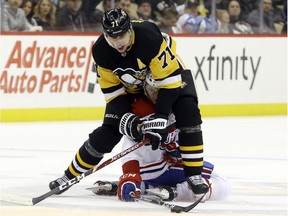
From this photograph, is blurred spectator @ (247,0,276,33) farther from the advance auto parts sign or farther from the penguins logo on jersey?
the penguins logo on jersey

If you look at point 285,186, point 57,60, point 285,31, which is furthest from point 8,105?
point 285,186

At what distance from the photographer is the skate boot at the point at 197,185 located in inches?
196

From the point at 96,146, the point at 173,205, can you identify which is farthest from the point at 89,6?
the point at 173,205

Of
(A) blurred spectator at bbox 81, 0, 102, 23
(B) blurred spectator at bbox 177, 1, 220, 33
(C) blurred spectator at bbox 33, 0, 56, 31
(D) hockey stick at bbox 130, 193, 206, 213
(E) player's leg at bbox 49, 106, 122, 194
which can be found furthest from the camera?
(B) blurred spectator at bbox 177, 1, 220, 33

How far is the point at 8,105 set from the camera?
31.6ft

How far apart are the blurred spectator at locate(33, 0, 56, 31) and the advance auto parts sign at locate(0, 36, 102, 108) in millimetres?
151

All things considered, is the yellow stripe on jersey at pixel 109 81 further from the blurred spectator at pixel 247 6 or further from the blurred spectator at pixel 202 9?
the blurred spectator at pixel 247 6

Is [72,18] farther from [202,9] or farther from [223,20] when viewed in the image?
[223,20]

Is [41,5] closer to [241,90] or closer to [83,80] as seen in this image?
[83,80]

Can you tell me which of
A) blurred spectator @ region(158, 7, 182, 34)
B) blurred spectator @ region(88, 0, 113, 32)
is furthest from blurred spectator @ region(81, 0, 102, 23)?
blurred spectator @ region(158, 7, 182, 34)

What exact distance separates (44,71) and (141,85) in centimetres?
488

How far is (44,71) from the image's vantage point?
9.89m

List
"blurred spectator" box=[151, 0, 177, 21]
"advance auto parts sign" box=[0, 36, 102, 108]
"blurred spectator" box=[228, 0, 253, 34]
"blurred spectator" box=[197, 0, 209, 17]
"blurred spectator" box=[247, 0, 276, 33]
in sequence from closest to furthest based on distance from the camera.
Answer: "advance auto parts sign" box=[0, 36, 102, 108]
"blurred spectator" box=[151, 0, 177, 21]
"blurred spectator" box=[197, 0, 209, 17]
"blurred spectator" box=[228, 0, 253, 34]
"blurred spectator" box=[247, 0, 276, 33]

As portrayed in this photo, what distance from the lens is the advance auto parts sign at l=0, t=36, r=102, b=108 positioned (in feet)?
31.7
